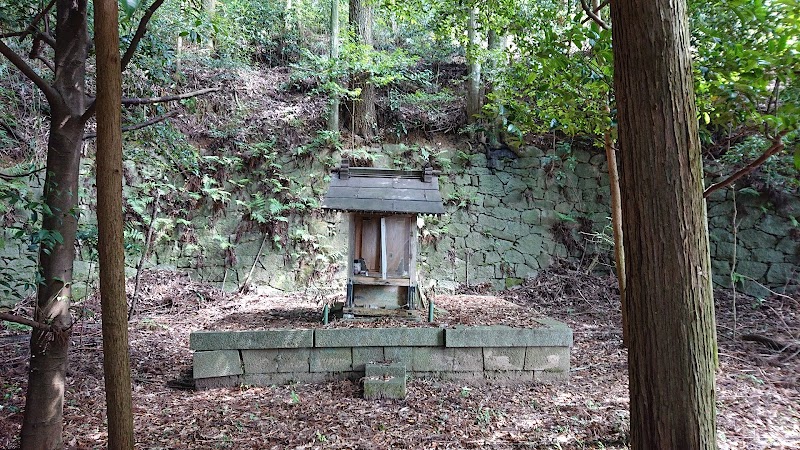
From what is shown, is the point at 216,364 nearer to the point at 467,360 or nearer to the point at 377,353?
the point at 377,353

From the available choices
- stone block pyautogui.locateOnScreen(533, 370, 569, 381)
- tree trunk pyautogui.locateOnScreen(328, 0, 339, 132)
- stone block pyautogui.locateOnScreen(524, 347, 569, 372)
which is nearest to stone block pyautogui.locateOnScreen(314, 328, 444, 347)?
stone block pyautogui.locateOnScreen(524, 347, 569, 372)

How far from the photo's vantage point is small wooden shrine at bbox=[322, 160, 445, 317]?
5363mm

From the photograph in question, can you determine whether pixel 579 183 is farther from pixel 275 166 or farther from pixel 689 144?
pixel 689 144

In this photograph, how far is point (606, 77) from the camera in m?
4.06

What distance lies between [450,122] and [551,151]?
2315 millimetres

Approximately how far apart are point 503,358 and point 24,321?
4.15 m

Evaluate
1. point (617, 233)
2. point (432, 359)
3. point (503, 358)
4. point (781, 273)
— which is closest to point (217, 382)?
point (432, 359)

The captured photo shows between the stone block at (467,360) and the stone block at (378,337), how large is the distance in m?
0.23

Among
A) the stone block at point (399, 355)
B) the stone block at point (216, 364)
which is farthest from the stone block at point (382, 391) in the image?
the stone block at point (216, 364)

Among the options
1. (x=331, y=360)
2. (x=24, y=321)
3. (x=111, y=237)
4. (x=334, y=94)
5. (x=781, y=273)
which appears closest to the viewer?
(x=111, y=237)

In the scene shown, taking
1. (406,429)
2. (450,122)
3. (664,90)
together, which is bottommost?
(406,429)

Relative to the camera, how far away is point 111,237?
223 centimetres

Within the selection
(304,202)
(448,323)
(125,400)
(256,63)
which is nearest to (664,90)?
(125,400)

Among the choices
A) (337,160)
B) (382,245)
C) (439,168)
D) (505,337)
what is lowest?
(505,337)
